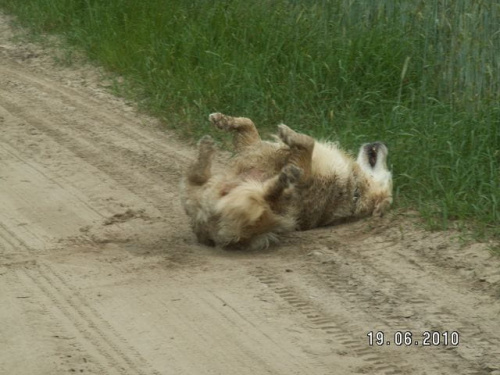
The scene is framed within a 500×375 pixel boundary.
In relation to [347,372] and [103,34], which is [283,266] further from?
[103,34]

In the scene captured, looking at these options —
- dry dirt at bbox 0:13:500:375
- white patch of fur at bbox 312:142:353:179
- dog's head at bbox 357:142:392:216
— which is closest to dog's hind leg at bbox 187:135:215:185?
dry dirt at bbox 0:13:500:375

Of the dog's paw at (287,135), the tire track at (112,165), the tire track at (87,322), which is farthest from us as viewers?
the tire track at (112,165)

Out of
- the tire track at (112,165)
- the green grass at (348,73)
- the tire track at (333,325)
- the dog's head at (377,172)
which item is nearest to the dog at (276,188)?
the dog's head at (377,172)

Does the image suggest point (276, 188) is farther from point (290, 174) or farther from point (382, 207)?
point (382, 207)

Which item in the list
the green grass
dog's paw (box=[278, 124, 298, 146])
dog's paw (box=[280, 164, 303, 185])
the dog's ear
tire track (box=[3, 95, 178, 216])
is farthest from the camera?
tire track (box=[3, 95, 178, 216])

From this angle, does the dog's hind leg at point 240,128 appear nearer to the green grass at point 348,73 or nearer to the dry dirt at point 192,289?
the dry dirt at point 192,289

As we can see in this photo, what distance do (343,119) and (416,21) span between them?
108 centimetres

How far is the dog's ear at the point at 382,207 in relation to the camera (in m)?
6.60

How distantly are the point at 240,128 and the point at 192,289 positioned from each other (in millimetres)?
1713

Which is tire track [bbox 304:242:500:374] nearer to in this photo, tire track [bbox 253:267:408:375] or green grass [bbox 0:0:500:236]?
tire track [bbox 253:267:408:375]

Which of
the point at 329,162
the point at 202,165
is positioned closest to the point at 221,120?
the point at 202,165

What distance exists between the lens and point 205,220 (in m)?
6.27

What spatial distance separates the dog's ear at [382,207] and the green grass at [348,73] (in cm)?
11

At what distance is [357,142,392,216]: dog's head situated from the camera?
6641 mm
